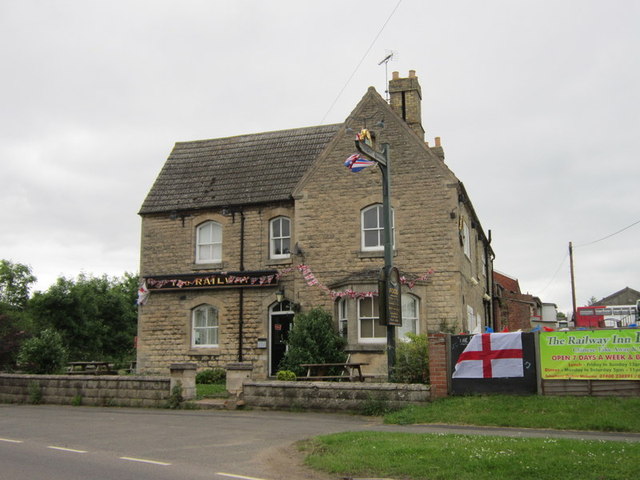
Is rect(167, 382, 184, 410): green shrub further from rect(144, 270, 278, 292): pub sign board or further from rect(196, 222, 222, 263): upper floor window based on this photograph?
rect(196, 222, 222, 263): upper floor window

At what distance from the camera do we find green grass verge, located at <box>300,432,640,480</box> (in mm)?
7852

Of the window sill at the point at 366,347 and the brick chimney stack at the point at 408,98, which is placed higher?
the brick chimney stack at the point at 408,98

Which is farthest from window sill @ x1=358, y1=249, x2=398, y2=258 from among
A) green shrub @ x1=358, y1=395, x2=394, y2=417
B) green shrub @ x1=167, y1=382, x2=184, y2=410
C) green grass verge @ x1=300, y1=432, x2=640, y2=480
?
green grass verge @ x1=300, y1=432, x2=640, y2=480

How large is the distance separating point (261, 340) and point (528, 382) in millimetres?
11001

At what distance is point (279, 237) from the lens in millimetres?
23375

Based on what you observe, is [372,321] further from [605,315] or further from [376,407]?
[605,315]

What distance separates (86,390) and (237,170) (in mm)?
10482

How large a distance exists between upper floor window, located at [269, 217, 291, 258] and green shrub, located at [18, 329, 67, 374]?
7.59 metres

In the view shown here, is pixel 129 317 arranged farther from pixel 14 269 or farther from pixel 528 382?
pixel 528 382

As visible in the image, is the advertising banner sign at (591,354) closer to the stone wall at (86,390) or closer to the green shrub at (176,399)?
the green shrub at (176,399)

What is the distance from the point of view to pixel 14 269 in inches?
2229

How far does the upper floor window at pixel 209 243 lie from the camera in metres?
24.2

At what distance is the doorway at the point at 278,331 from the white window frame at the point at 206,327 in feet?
6.85

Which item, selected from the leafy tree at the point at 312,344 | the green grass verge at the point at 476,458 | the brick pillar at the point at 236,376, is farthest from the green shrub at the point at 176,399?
the green grass verge at the point at 476,458
